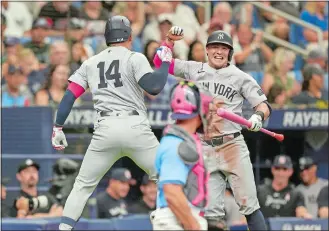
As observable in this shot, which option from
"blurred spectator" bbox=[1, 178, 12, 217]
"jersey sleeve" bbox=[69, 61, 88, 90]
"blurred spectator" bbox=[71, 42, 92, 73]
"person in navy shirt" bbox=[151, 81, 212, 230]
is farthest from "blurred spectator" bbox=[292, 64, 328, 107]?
"person in navy shirt" bbox=[151, 81, 212, 230]

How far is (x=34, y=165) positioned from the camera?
13.9 meters

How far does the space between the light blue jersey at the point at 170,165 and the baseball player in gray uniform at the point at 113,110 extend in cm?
222

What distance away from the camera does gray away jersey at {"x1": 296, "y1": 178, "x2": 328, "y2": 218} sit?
50.1ft

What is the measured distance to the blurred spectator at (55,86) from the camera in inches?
583

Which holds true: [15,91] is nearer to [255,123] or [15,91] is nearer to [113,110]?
[113,110]

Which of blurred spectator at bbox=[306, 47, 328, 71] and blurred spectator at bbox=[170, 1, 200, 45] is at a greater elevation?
blurred spectator at bbox=[170, 1, 200, 45]

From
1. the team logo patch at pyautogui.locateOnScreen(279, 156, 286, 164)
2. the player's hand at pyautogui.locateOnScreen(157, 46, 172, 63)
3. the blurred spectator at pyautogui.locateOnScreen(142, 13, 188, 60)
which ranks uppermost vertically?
→ the blurred spectator at pyautogui.locateOnScreen(142, 13, 188, 60)

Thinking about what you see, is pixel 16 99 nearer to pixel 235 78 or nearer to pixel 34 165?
pixel 34 165

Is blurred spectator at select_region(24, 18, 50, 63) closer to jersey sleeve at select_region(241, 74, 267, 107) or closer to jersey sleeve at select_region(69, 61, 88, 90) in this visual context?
jersey sleeve at select_region(69, 61, 88, 90)

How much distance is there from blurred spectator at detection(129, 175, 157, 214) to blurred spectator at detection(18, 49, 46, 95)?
190cm

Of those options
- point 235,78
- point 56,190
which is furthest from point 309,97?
point 235,78

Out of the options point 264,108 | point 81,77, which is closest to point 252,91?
point 264,108

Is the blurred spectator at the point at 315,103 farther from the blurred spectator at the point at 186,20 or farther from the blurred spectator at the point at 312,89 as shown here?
the blurred spectator at the point at 186,20

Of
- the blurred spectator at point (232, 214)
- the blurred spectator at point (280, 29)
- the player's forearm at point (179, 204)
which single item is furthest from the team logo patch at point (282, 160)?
the player's forearm at point (179, 204)
